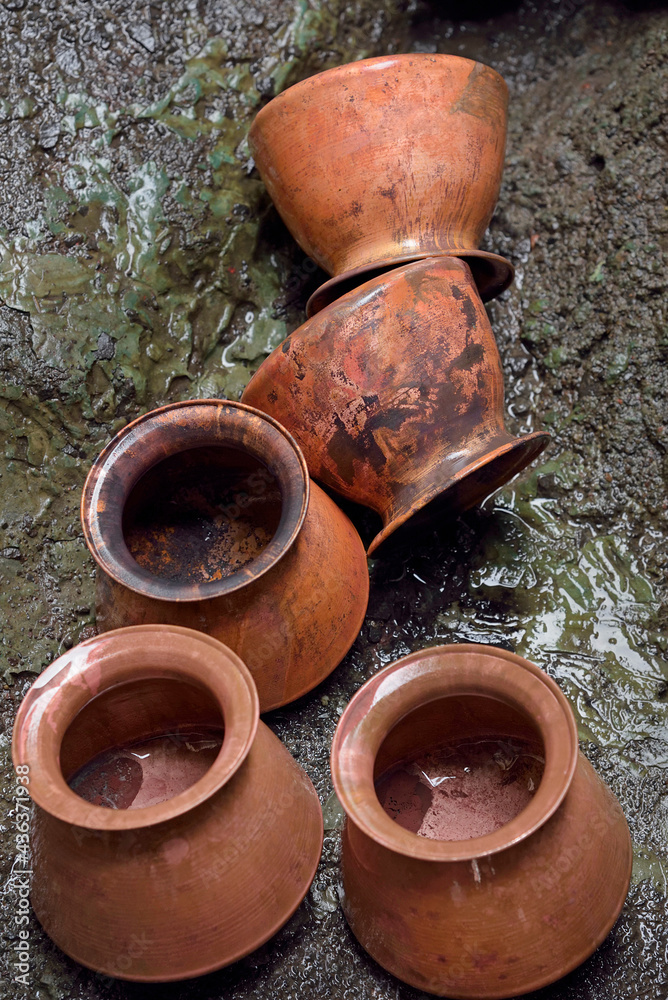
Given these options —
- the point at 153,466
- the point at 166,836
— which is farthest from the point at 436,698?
the point at 153,466

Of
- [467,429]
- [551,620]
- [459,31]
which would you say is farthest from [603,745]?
[459,31]

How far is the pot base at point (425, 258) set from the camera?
10.0 ft

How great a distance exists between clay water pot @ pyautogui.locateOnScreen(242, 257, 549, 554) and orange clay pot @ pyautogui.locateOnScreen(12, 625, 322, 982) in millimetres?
922

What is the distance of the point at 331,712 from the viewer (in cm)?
294

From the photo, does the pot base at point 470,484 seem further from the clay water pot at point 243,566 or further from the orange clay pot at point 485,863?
the orange clay pot at point 485,863

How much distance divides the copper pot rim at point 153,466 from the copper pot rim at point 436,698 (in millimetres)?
517

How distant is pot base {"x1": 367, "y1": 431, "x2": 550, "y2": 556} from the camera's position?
9.23ft

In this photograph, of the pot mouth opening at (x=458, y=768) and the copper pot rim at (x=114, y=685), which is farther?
the pot mouth opening at (x=458, y=768)

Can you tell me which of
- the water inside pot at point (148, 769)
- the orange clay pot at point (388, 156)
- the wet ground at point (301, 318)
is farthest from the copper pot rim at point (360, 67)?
the water inside pot at point (148, 769)

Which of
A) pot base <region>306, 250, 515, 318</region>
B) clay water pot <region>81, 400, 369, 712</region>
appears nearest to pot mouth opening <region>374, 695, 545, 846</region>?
clay water pot <region>81, 400, 369, 712</region>

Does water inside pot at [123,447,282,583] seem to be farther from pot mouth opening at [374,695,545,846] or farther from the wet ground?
pot mouth opening at [374,695,545,846]

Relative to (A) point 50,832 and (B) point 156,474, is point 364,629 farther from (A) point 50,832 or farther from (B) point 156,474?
(A) point 50,832

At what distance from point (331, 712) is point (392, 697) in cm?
65

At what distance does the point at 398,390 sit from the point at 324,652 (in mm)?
908
